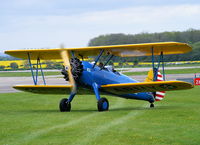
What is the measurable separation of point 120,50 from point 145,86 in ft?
5.66

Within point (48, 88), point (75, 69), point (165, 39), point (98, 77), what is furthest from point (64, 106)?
point (165, 39)

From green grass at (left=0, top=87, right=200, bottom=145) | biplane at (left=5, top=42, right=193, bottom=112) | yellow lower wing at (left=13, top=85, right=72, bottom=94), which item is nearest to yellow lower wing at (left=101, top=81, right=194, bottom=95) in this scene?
biplane at (left=5, top=42, right=193, bottom=112)

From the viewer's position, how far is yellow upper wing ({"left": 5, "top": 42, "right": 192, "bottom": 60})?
1574 centimetres

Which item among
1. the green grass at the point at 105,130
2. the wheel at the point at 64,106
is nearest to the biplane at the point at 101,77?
the wheel at the point at 64,106

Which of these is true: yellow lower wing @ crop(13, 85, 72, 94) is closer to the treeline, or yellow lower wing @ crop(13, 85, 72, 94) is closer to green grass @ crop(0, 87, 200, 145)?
green grass @ crop(0, 87, 200, 145)

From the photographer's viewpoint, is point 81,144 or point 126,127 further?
point 126,127

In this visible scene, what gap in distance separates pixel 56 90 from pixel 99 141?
9109mm

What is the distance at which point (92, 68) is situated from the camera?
16109mm

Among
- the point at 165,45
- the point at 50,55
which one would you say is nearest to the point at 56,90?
the point at 50,55

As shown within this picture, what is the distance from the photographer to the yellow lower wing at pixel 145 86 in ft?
50.8

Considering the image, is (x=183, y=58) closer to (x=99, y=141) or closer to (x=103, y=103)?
(x=103, y=103)

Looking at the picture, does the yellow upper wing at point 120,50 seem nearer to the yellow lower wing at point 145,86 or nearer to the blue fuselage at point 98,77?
the blue fuselage at point 98,77

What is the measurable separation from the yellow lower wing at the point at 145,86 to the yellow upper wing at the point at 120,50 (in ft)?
4.19

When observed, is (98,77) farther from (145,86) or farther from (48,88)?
(48,88)
